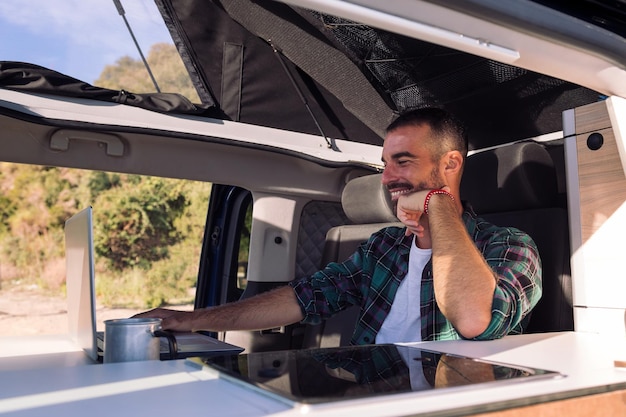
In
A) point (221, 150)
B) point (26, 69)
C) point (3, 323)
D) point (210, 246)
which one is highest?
point (26, 69)

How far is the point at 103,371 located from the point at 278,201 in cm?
175

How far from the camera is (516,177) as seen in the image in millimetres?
1995

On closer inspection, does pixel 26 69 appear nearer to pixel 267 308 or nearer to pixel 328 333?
pixel 267 308

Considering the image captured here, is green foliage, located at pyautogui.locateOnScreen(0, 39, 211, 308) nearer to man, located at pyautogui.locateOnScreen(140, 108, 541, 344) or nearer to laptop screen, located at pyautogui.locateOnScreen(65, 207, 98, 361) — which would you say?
man, located at pyautogui.locateOnScreen(140, 108, 541, 344)

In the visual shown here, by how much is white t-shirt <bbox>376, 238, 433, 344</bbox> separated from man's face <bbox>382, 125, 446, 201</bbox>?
197 mm

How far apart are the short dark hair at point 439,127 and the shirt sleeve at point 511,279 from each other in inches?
13.5

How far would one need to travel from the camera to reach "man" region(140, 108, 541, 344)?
64.0 inches

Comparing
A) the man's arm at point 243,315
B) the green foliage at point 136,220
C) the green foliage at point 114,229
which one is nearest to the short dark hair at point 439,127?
the man's arm at point 243,315

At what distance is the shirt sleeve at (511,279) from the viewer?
1547 mm

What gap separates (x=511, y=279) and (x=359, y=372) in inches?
32.4

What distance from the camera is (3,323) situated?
9359 mm

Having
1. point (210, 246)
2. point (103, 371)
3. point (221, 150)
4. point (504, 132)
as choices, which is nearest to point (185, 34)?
point (221, 150)

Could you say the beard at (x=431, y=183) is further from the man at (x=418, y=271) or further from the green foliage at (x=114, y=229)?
the green foliage at (x=114, y=229)

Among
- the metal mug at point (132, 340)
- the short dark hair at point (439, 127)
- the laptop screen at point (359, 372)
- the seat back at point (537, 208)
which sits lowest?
the laptop screen at point (359, 372)
